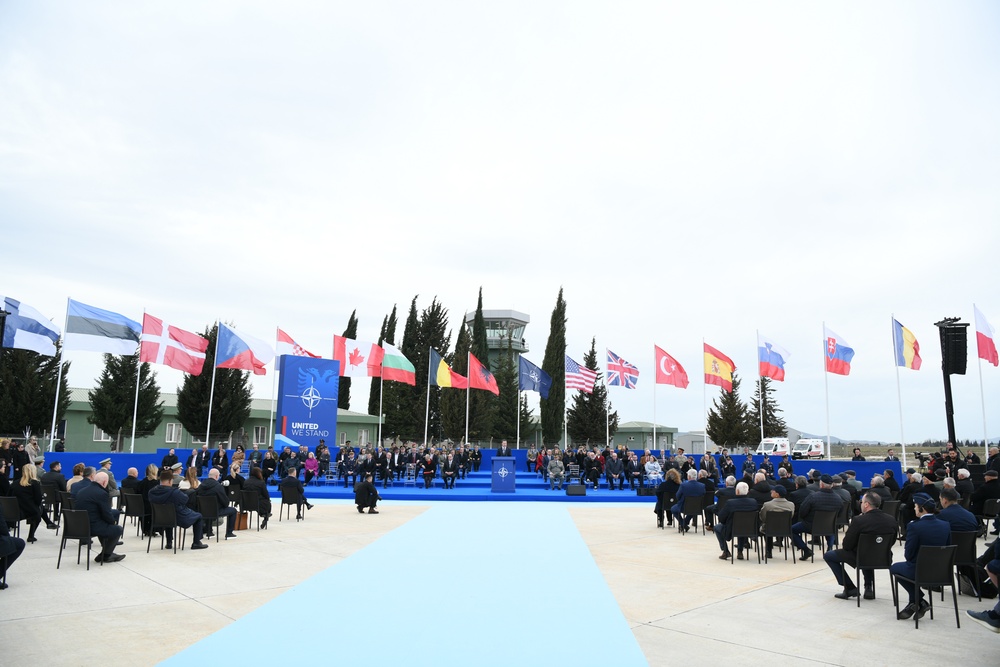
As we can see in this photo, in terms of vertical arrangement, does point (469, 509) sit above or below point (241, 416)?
below

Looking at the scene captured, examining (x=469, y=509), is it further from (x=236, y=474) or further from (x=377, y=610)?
(x=377, y=610)

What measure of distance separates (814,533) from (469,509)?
407 inches

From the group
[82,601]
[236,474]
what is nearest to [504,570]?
[82,601]

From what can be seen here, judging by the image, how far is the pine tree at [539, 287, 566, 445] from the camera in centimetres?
4619

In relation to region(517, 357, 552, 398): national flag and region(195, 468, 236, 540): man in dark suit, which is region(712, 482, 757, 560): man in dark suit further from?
region(517, 357, 552, 398): national flag

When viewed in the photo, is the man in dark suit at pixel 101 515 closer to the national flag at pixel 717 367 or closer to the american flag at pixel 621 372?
the american flag at pixel 621 372

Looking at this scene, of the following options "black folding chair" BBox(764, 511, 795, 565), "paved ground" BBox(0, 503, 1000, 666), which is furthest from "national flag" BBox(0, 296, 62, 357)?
"black folding chair" BBox(764, 511, 795, 565)

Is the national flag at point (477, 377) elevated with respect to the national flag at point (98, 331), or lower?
lower

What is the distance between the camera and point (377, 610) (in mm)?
7199

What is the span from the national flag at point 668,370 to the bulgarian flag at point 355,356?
12407mm

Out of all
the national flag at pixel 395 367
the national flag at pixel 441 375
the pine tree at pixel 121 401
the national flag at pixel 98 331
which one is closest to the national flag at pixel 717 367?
the national flag at pixel 441 375

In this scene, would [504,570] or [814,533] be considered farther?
[814,533]

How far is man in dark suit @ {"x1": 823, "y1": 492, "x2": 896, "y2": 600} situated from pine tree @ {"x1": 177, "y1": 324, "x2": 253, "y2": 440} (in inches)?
1452

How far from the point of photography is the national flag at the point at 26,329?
829 inches
